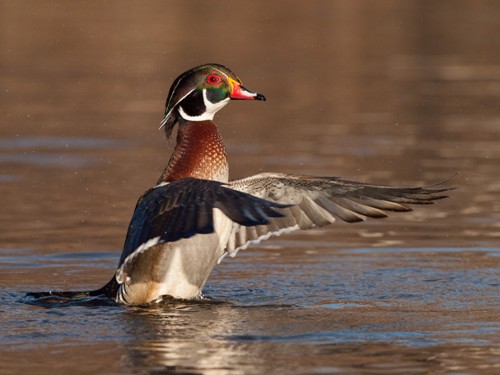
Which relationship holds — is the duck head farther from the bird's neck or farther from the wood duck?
the bird's neck

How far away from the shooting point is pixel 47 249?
32.9 ft

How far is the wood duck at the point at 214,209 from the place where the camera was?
327 inches

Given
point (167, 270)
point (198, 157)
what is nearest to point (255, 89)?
point (198, 157)

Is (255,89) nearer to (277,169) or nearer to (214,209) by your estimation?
(277,169)

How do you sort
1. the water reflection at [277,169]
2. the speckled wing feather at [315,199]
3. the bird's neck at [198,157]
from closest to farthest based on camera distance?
1. the water reflection at [277,169]
2. the bird's neck at [198,157]
3. the speckled wing feather at [315,199]

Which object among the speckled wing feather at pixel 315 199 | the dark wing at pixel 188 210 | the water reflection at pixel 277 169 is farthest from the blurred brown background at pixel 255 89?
the dark wing at pixel 188 210

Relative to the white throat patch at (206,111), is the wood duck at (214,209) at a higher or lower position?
lower

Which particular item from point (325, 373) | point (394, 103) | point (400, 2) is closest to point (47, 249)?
point (325, 373)

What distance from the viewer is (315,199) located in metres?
8.80

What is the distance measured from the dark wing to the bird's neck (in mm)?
648

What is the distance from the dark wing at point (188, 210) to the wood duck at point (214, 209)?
5 centimetres

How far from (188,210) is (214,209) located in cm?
96

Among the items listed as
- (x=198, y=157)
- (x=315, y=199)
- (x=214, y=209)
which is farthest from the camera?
(x=315, y=199)

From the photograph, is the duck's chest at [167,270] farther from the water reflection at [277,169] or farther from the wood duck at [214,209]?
the water reflection at [277,169]
